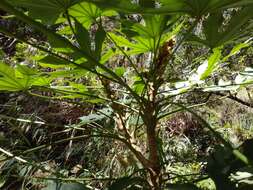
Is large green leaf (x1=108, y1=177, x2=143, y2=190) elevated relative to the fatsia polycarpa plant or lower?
lower

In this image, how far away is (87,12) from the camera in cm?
47

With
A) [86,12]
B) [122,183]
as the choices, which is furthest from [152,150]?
[86,12]

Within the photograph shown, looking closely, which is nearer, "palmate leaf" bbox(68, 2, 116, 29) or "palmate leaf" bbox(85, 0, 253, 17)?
"palmate leaf" bbox(85, 0, 253, 17)

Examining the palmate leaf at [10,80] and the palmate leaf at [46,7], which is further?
the palmate leaf at [10,80]

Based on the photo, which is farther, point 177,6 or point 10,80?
point 10,80

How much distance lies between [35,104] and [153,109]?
209 cm

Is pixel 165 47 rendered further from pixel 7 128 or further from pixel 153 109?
pixel 7 128

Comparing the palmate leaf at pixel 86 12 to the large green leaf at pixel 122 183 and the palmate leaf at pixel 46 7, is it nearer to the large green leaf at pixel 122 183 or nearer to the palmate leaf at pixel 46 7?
the palmate leaf at pixel 46 7

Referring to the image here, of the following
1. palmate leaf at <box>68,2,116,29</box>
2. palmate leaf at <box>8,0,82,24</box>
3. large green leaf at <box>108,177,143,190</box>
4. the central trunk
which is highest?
palmate leaf at <box>68,2,116,29</box>

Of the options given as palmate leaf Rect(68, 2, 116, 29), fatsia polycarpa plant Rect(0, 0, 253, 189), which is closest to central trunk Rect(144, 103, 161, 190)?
fatsia polycarpa plant Rect(0, 0, 253, 189)

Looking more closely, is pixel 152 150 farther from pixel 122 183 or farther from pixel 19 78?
pixel 19 78

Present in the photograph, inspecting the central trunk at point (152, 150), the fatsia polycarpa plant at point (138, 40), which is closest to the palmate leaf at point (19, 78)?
the fatsia polycarpa plant at point (138, 40)

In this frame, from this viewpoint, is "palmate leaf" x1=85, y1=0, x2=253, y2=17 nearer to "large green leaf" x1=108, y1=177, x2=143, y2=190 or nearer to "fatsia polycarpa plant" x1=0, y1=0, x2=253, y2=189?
"fatsia polycarpa plant" x1=0, y1=0, x2=253, y2=189

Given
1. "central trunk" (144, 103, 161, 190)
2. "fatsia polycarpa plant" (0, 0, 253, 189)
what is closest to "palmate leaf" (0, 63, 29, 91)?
"fatsia polycarpa plant" (0, 0, 253, 189)
